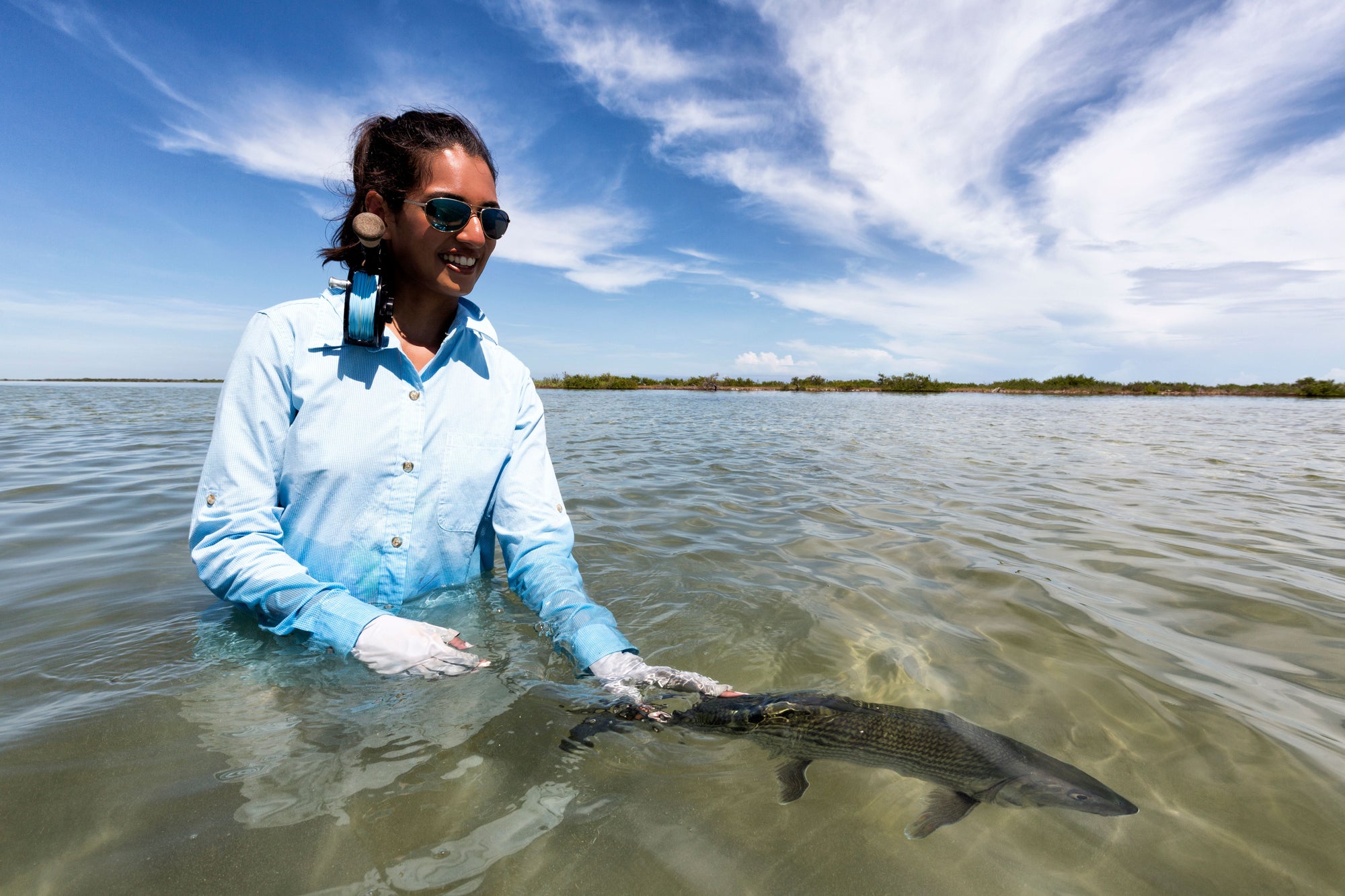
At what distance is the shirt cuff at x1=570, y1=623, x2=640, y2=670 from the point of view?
2.20 meters

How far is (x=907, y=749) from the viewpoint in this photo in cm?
200

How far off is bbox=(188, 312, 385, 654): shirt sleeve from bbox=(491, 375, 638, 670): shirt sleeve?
2.10ft

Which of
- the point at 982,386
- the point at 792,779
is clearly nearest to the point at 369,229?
the point at 792,779

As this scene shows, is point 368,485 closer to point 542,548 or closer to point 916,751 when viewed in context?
point 542,548

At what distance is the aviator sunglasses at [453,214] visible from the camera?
7.47ft

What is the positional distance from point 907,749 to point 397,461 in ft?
7.40

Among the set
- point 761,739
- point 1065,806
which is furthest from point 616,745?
point 1065,806

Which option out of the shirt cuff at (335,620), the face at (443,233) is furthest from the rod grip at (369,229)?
the shirt cuff at (335,620)

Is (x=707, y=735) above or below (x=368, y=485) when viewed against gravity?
below

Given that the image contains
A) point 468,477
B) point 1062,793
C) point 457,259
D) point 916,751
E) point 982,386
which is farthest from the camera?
point 982,386

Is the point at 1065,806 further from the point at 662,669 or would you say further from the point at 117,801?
the point at 117,801

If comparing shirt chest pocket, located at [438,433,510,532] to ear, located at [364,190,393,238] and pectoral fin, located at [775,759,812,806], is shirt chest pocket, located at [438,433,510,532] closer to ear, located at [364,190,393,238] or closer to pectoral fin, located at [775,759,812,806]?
ear, located at [364,190,393,238]

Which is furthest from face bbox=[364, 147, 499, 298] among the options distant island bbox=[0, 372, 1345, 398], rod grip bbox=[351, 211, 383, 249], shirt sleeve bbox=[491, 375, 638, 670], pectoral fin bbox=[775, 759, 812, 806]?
distant island bbox=[0, 372, 1345, 398]

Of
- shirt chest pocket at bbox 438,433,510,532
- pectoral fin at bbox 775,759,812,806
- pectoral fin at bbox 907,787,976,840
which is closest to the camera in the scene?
pectoral fin at bbox 907,787,976,840
